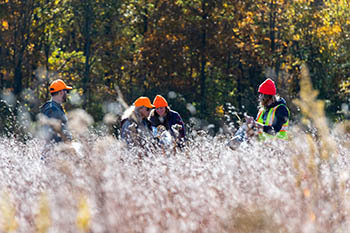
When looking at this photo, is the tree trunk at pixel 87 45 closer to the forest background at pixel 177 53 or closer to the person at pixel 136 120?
the forest background at pixel 177 53

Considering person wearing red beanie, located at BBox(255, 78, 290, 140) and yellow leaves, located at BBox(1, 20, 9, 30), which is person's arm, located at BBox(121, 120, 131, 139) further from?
yellow leaves, located at BBox(1, 20, 9, 30)

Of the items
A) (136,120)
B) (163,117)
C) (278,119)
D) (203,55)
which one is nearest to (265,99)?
(278,119)

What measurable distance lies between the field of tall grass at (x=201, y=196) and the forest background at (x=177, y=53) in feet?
54.4

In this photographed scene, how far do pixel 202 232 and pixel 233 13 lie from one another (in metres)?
20.5

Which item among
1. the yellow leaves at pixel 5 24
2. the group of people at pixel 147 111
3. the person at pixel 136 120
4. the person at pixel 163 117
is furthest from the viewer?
the yellow leaves at pixel 5 24

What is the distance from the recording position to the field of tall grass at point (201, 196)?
335 centimetres

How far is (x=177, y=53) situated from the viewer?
23.6 m

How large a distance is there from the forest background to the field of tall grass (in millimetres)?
16574

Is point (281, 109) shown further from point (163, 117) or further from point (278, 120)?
point (163, 117)

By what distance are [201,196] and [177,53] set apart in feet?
65.6

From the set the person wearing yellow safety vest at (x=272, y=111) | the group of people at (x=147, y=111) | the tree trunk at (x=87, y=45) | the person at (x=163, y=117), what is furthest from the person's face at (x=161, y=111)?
the tree trunk at (x=87, y=45)

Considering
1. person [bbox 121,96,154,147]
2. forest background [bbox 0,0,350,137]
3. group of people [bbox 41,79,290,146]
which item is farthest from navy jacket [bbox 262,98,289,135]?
forest background [bbox 0,0,350,137]

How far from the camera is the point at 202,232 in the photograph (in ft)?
12.4

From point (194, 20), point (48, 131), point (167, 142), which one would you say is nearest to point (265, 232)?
point (48, 131)
